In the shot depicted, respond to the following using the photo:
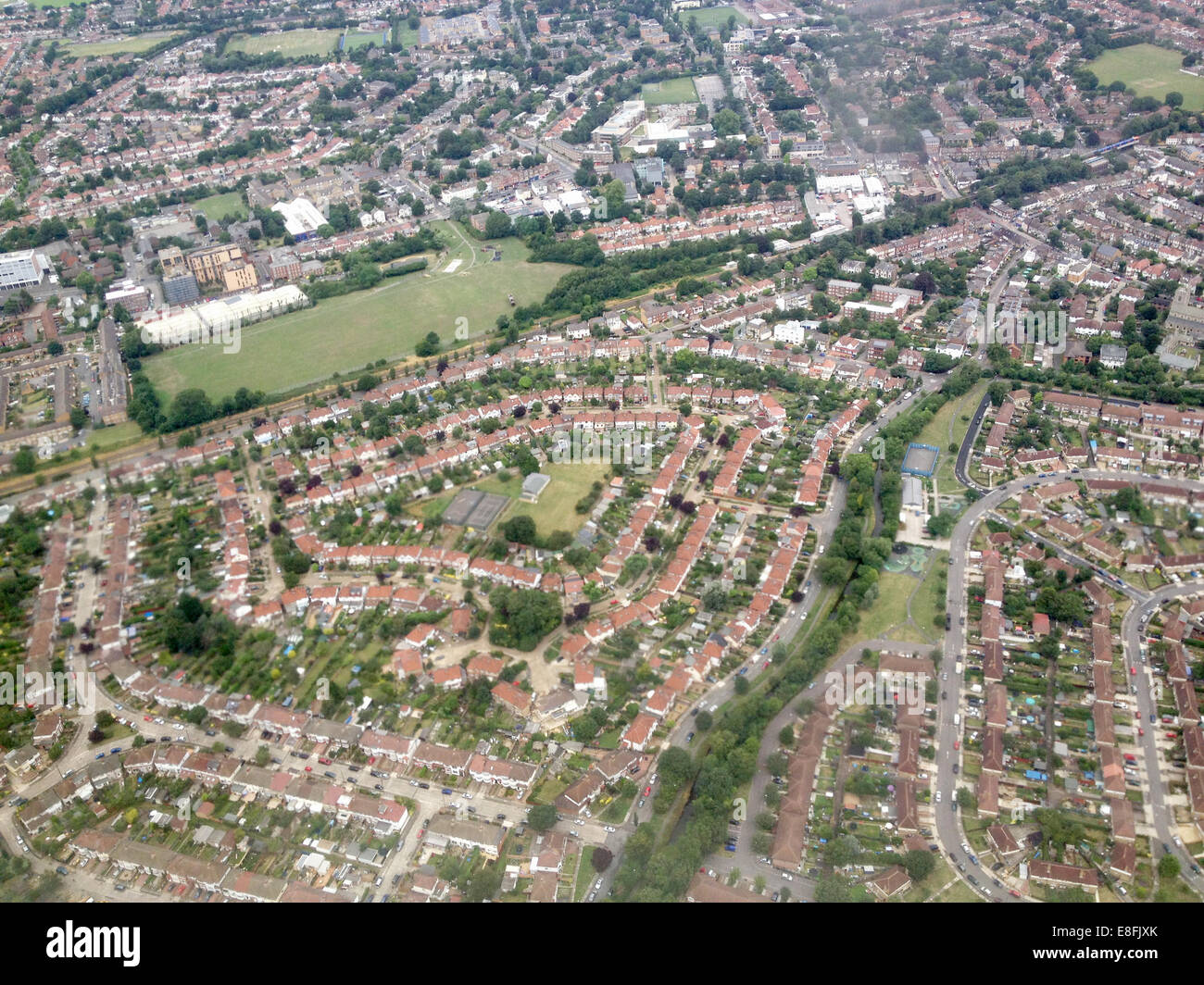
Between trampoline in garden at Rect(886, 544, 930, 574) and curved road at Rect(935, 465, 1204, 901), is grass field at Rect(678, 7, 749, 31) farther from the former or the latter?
trampoline in garden at Rect(886, 544, 930, 574)

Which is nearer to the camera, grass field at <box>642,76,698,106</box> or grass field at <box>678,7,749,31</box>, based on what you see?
grass field at <box>642,76,698,106</box>

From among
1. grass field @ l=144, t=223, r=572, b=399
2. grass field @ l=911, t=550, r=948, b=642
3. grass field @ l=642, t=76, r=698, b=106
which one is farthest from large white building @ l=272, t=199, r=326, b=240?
A: grass field @ l=911, t=550, r=948, b=642

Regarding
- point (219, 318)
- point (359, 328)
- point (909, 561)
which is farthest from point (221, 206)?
point (909, 561)

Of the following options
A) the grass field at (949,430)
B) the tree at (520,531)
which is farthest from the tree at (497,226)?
the grass field at (949,430)

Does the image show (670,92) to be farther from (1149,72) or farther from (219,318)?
(219,318)

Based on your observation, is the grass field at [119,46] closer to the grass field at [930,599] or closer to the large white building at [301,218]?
the large white building at [301,218]
